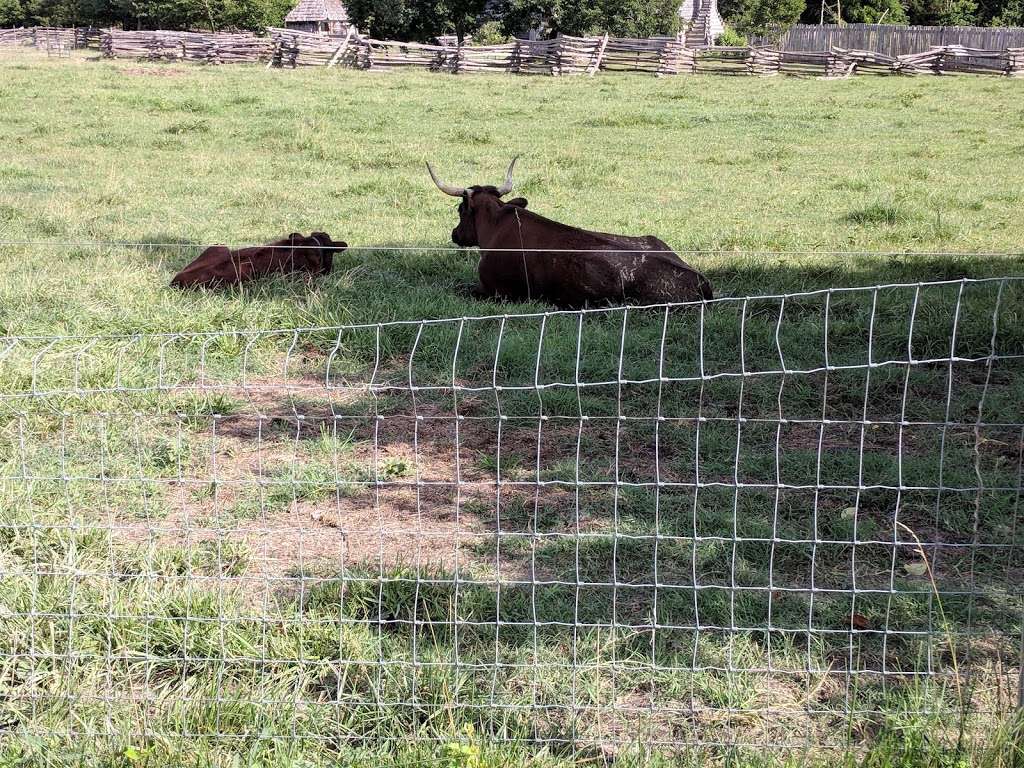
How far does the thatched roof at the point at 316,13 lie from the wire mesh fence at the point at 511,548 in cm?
5328

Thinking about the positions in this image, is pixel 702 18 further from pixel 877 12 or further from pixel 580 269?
pixel 580 269

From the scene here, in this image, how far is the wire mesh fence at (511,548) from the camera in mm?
3117

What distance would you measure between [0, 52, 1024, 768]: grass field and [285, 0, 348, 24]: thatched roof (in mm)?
47488

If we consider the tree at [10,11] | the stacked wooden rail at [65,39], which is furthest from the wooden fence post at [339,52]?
the tree at [10,11]

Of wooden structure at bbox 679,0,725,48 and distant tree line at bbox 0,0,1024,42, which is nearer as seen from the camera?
distant tree line at bbox 0,0,1024,42

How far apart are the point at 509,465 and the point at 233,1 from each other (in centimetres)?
5134

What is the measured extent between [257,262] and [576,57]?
27.1 meters

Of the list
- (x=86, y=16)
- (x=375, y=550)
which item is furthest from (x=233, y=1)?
(x=375, y=550)

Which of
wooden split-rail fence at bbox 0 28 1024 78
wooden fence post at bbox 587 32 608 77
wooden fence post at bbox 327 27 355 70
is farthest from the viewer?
wooden fence post at bbox 587 32 608 77

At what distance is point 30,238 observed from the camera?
9.28 m

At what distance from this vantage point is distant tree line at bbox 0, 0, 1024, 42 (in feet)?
135

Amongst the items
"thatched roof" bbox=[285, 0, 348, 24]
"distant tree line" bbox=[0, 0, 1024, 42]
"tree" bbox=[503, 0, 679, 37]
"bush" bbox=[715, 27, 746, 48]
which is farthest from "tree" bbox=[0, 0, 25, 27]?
"bush" bbox=[715, 27, 746, 48]

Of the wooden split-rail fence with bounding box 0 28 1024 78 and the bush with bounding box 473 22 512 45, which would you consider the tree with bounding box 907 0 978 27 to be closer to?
the wooden split-rail fence with bounding box 0 28 1024 78

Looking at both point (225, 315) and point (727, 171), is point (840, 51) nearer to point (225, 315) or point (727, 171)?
point (727, 171)
